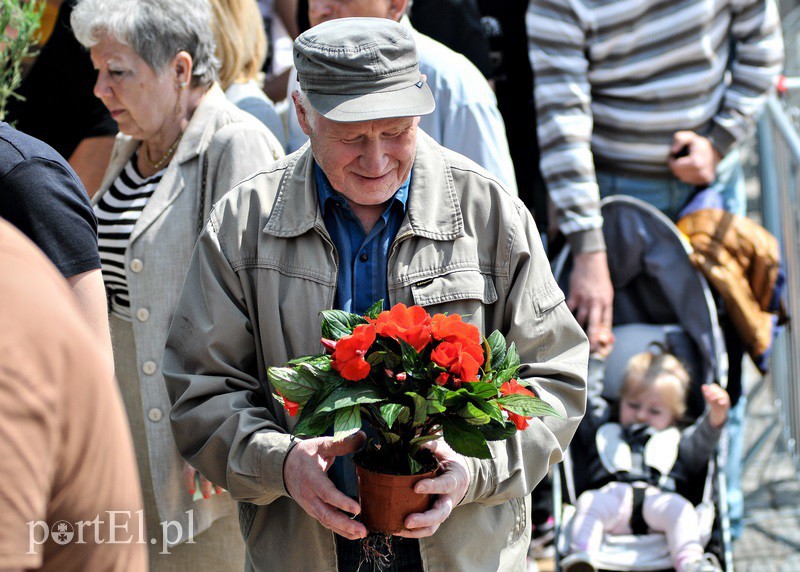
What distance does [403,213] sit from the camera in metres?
2.46

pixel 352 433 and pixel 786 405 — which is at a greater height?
pixel 352 433

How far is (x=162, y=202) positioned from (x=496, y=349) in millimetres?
→ 1317

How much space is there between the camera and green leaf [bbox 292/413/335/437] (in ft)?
6.65

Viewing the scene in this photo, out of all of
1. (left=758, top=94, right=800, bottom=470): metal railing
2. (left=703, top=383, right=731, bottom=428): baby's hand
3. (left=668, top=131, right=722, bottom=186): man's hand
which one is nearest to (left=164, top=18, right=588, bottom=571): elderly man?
(left=703, top=383, right=731, bottom=428): baby's hand

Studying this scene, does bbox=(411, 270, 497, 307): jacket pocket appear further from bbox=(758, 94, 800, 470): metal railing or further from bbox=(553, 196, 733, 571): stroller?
bbox=(758, 94, 800, 470): metal railing

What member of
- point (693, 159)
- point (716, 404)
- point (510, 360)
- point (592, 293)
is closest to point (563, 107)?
point (693, 159)

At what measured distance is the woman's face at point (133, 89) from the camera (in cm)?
312

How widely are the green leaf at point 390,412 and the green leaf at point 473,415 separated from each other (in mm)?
116

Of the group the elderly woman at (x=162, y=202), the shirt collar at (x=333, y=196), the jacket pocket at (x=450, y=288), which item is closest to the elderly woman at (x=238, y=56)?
the elderly woman at (x=162, y=202)

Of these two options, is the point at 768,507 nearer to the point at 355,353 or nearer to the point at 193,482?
the point at 193,482

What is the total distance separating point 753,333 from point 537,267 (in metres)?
1.87

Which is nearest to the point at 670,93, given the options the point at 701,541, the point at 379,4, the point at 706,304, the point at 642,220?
the point at 642,220

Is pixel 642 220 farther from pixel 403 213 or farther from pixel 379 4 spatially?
pixel 403 213

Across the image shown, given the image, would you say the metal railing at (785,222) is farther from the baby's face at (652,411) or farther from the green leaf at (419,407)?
the green leaf at (419,407)
